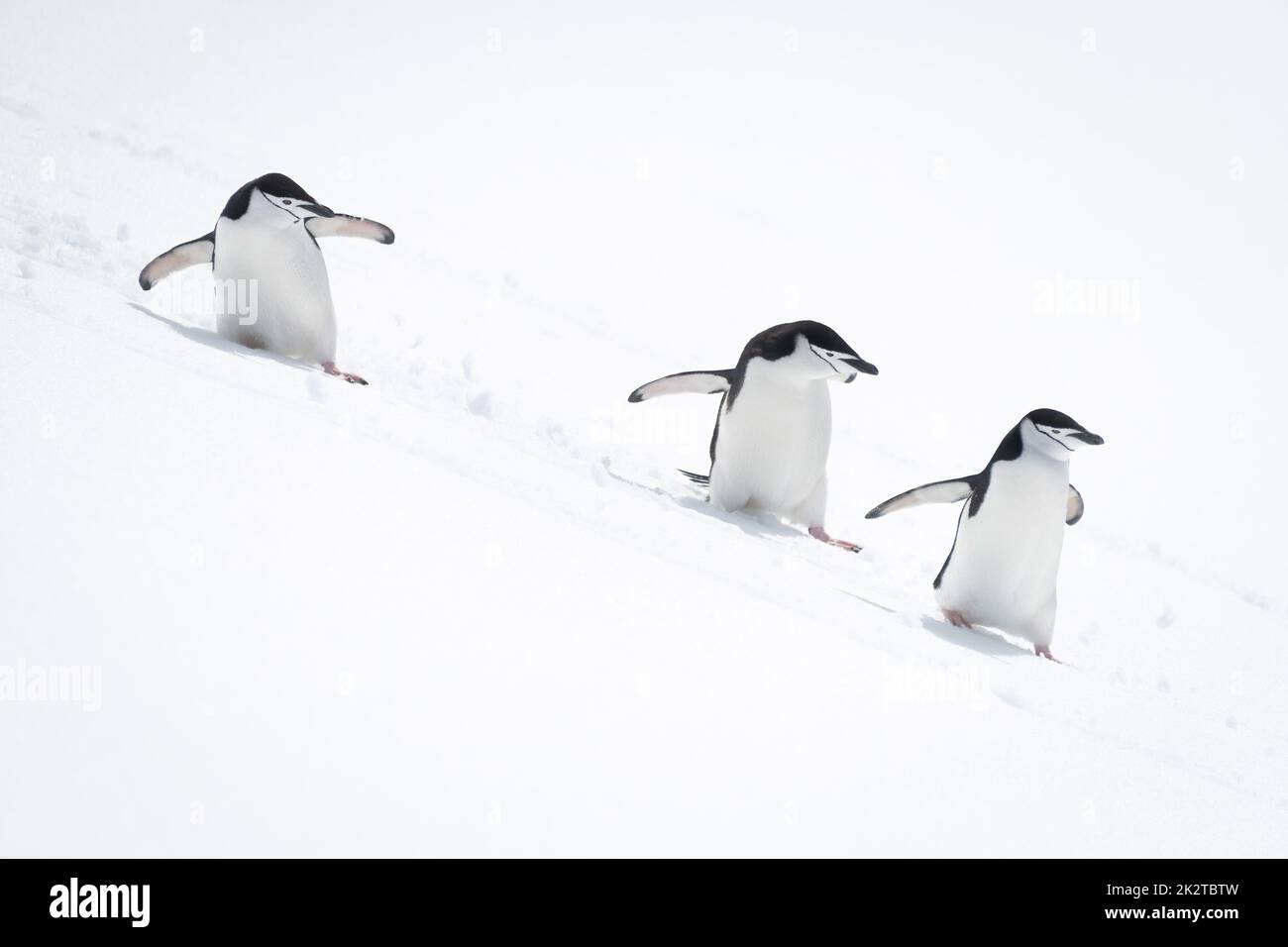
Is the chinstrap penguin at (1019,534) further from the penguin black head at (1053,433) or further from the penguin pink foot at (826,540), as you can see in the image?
the penguin pink foot at (826,540)

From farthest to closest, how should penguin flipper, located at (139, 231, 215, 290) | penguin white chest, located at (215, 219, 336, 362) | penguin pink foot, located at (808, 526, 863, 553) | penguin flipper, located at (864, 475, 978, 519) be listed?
penguin flipper, located at (139, 231, 215, 290), penguin pink foot, located at (808, 526, 863, 553), penguin white chest, located at (215, 219, 336, 362), penguin flipper, located at (864, 475, 978, 519)

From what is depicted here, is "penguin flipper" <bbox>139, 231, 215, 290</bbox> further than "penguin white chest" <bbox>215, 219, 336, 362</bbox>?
Yes

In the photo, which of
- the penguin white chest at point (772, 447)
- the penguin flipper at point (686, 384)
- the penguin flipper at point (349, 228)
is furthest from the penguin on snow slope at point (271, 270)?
the penguin white chest at point (772, 447)

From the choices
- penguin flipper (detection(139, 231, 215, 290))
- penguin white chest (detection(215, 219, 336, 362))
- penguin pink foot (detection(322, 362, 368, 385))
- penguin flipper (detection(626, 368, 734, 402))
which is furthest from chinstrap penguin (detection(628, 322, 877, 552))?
penguin flipper (detection(139, 231, 215, 290))

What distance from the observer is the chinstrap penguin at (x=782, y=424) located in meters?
4.43

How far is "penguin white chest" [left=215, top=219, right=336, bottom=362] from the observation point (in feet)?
14.6

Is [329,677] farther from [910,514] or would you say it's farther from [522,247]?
[522,247]

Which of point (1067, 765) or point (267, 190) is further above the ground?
point (267, 190)

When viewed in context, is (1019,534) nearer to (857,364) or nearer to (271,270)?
(857,364)

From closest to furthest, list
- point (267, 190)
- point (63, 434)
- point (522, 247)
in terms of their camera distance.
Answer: point (63, 434) < point (267, 190) < point (522, 247)

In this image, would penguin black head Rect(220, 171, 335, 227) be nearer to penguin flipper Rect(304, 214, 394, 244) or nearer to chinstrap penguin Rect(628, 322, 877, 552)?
penguin flipper Rect(304, 214, 394, 244)
